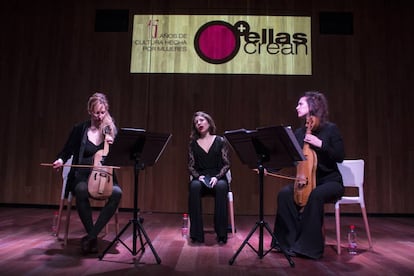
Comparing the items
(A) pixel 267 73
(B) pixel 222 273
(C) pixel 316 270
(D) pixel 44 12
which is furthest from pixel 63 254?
(D) pixel 44 12

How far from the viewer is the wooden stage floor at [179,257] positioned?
96.0 inches

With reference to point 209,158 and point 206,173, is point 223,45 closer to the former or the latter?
point 209,158

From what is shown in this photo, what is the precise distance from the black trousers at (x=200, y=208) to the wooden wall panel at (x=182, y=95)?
2.07 metres

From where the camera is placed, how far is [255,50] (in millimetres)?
5883

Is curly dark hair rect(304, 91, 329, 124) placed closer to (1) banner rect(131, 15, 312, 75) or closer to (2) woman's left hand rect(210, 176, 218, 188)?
(2) woman's left hand rect(210, 176, 218, 188)

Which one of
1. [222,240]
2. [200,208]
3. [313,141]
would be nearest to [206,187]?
[200,208]

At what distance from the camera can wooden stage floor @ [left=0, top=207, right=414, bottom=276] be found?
96.0 inches

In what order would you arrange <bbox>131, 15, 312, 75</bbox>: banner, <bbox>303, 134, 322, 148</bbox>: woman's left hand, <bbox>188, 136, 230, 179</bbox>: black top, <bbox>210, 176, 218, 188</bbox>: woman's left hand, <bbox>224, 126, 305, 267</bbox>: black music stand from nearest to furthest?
<bbox>224, 126, 305, 267</bbox>: black music stand
<bbox>303, 134, 322, 148</bbox>: woman's left hand
<bbox>210, 176, 218, 188</bbox>: woman's left hand
<bbox>188, 136, 230, 179</bbox>: black top
<bbox>131, 15, 312, 75</bbox>: banner

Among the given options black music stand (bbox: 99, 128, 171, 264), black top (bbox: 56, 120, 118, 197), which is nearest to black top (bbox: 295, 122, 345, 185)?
black music stand (bbox: 99, 128, 171, 264)

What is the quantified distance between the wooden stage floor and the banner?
271 centimetres

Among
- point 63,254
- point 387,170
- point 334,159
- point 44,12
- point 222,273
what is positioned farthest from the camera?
point 44,12

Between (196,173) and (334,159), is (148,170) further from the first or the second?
(334,159)

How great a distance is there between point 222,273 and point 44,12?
5.42m

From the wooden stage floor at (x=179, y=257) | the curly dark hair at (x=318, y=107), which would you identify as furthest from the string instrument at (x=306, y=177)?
the wooden stage floor at (x=179, y=257)
